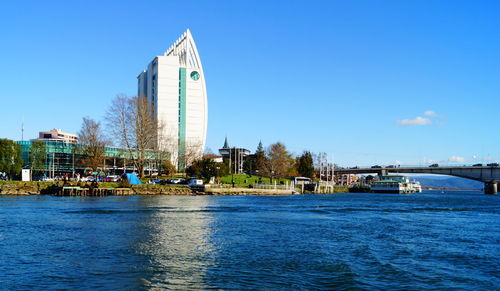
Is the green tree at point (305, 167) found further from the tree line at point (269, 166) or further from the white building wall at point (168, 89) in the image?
the white building wall at point (168, 89)

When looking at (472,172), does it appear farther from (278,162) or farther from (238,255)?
(238,255)

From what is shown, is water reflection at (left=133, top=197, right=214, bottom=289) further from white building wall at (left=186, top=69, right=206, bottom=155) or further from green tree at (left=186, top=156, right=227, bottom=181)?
white building wall at (left=186, top=69, right=206, bottom=155)

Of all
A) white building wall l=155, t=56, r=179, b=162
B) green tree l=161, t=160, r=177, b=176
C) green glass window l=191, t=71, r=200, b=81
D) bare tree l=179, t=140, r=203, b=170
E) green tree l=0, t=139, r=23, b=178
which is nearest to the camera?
green tree l=0, t=139, r=23, b=178

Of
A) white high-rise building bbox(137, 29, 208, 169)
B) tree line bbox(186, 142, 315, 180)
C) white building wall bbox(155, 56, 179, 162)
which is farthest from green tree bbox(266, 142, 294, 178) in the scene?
white building wall bbox(155, 56, 179, 162)

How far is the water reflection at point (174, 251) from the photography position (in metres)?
16.1

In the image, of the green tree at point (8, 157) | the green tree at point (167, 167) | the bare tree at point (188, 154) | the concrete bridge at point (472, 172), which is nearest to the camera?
the green tree at point (8, 157)

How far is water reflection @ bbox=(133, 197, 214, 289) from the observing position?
16125mm

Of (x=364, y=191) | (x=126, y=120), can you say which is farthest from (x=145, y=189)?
(x=364, y=191)

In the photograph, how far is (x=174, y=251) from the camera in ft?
70.9

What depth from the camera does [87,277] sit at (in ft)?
52.7

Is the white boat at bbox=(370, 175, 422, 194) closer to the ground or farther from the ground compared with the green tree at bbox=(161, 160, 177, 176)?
closer to the ground

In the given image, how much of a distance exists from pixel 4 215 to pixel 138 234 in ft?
51.2

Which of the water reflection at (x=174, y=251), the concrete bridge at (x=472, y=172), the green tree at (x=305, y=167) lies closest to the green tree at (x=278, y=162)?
the green tree at (x=305, y=167)

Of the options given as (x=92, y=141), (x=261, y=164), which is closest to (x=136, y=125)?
(x=92, y=141)
